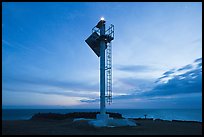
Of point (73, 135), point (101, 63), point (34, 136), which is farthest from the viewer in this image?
point (101, 63)

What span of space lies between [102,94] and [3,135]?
7721 mm

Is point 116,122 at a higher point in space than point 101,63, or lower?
lower

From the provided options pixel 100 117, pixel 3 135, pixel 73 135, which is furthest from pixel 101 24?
pixel 3 135

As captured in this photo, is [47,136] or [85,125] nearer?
[47,136]

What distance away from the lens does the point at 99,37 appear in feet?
58.9

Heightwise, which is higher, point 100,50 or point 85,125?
point 100,50

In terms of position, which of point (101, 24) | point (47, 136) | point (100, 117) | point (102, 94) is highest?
point (101, 24)

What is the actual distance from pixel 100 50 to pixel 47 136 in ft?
27.8

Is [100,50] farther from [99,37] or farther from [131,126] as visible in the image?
[131,126]

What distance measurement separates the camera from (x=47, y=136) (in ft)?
38.1

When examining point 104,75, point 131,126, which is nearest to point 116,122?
point 131,126

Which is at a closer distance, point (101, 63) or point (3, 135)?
point (3, 135)

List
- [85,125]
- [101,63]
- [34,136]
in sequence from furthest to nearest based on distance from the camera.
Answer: [101,63] < [85,125] < [34,136]

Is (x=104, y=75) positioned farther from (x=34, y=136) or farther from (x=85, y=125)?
(x=34, y=136)
